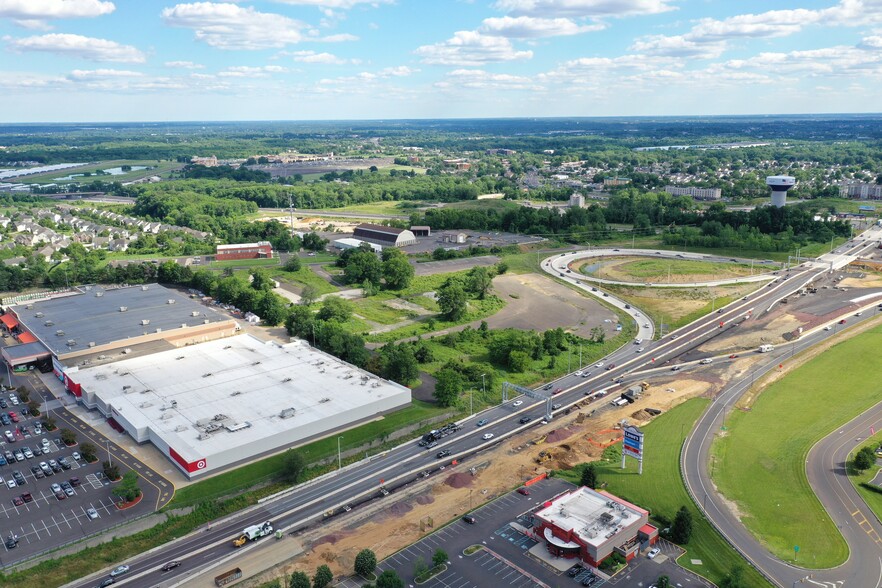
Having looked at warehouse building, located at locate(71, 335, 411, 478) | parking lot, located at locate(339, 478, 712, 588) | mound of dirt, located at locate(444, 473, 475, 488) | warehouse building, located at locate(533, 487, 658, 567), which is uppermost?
warehouse building, located at locate(71, 335, 411, 478)

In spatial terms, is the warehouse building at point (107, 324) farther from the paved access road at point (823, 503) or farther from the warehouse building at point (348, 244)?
the paved access road at point (823, 503)

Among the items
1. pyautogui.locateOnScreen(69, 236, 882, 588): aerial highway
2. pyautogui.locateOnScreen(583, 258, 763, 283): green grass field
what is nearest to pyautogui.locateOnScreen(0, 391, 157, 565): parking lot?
pyautogui.locateOnScreen(69, 236, 882, 588): aerial highway

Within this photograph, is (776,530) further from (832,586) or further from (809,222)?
(809,222)

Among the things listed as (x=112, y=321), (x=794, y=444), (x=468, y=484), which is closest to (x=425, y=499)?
(x=468, y=484)

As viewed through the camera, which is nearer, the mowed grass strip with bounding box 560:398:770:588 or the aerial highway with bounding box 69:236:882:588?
the mowed grass strip with bounding box 560:398:770:588

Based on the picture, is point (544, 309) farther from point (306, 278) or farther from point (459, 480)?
point (459, 480)

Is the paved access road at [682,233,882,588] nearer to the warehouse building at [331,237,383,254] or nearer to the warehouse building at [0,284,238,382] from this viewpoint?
the warehouse building at [0,284,238,382]

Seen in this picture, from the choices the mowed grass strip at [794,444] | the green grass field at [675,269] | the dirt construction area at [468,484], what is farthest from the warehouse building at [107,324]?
the green grass field at [675,269]
